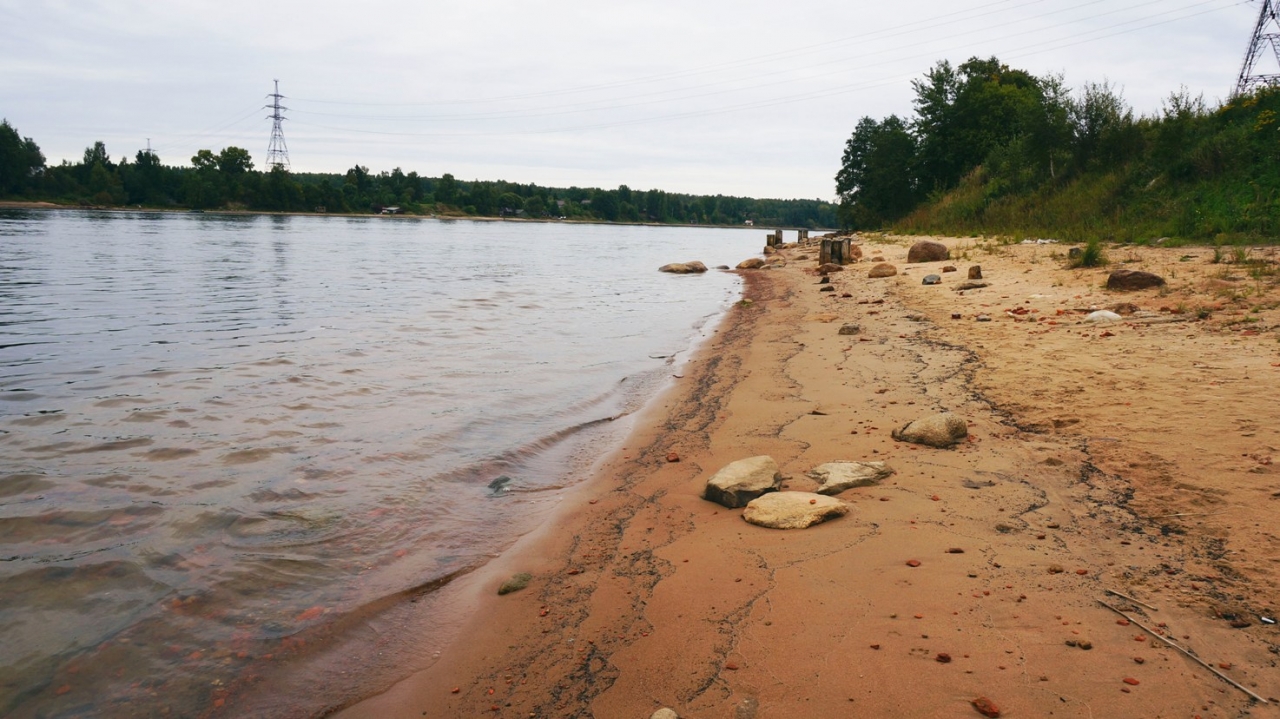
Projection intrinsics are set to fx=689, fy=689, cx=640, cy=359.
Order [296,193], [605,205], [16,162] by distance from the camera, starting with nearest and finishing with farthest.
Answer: [16,162] < [296,193] < [605,205]

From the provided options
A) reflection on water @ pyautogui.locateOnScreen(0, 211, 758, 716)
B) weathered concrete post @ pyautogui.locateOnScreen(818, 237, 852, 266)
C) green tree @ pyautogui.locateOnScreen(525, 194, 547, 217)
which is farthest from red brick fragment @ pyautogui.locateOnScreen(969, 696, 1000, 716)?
green tree @ pyautogui.locateOnScreen(525, 194, 547, 217)

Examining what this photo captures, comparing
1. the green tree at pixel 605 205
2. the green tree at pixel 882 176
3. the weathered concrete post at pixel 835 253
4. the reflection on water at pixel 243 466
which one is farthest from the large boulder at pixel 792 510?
the green tree at pixel 605 205

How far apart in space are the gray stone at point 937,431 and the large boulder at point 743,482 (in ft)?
4.02

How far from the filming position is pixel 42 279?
21.2m

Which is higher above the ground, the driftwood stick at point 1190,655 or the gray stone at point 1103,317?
the gray stone at point 1103,317

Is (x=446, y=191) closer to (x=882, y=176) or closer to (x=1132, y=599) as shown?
(x=882, y=176)

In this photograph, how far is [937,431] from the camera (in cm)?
545

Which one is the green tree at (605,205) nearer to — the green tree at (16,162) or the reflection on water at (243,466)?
the green tree at (16,162)

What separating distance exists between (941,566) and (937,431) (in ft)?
6.75

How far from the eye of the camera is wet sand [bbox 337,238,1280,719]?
2.75 metres

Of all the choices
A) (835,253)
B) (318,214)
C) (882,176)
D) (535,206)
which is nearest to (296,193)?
(318,214)

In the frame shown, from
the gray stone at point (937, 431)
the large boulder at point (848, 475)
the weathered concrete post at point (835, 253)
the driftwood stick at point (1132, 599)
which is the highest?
the weathered concrete post at point (835, 253)

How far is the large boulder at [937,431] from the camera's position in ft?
17.8

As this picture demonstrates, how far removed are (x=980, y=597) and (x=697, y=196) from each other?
20112 centimetres
